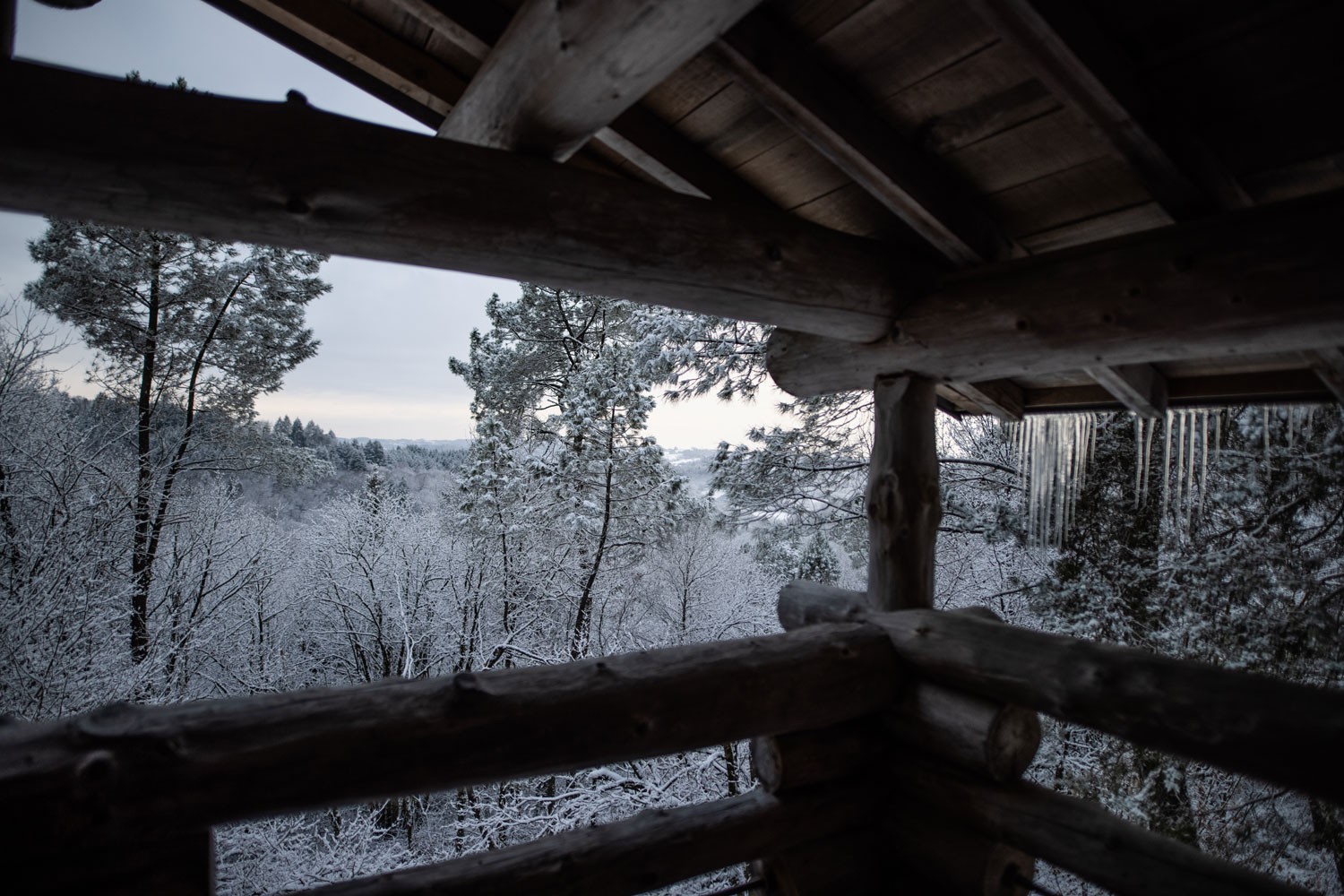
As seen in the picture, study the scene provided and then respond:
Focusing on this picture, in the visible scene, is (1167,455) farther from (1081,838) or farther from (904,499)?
(1081,838)

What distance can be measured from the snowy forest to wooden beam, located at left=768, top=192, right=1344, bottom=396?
1.24 m

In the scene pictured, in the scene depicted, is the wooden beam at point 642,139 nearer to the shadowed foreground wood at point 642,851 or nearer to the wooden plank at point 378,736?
the wooden plank at point 378,736

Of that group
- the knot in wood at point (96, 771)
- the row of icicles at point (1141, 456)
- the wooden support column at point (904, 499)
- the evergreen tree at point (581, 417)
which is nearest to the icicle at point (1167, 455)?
the row of icicles at point (1141, 456)

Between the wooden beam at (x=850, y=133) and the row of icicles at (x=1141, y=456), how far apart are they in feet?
3.81

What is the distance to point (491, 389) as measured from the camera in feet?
35.3

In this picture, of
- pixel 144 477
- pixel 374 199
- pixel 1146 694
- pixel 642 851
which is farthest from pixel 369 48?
pixel 144 477

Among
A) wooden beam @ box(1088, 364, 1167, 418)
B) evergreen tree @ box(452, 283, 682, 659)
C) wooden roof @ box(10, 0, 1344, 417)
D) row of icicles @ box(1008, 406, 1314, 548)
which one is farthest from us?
evergreen tree @ box(452, 283, 682, 659)

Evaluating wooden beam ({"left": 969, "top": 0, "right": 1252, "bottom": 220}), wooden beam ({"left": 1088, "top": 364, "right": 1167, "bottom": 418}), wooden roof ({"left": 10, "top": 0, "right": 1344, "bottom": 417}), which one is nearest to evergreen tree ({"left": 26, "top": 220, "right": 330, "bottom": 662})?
wooden roof ({"left": 10, "top": 0, "right": 1344, "bottom": 417})

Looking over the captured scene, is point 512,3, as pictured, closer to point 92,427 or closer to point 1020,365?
point 1020,365

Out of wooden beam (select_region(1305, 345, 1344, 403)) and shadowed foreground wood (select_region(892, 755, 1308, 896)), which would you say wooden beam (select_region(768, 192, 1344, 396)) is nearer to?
wooden beam (select_region(1305, 345, 1344, 403))

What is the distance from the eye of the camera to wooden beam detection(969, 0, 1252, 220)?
1.30 m

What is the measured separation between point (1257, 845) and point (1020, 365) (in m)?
4.95

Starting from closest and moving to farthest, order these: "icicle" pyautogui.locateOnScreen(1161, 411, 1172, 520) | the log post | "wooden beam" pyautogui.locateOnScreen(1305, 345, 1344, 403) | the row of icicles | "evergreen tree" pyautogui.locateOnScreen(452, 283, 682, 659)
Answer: "wooden beam" pyautogui.locateOnScreen(1305, 345, 1344, 403)
the log post
"icicle" pyautogui.locateOnScreen(1161, 411, 1172, 520)
the row of icicles
"evergreen tree" pyautogui.locateOnScreen(452, 283, 682, 659)

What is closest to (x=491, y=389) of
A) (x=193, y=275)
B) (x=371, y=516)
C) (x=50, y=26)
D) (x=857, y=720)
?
(x=371, y=516)
